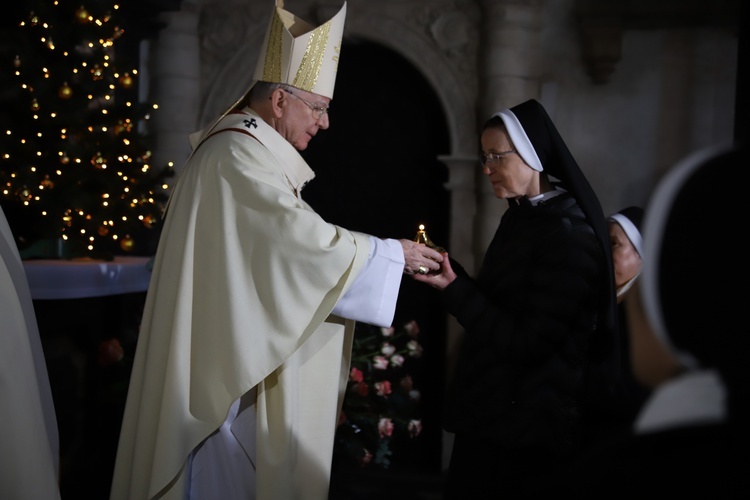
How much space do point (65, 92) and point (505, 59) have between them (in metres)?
2.69

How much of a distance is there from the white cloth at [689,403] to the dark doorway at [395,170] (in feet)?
15.1

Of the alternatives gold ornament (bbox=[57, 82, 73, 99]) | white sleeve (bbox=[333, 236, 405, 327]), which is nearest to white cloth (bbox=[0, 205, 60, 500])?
white sleeve (bbox=[333, 236, 405, 327])

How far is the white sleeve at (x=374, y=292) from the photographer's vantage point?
2.62 m

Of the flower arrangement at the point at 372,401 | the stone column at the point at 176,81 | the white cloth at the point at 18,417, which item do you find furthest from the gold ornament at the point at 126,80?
the white cloth at the point at 18,417

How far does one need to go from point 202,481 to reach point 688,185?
2.14 metres

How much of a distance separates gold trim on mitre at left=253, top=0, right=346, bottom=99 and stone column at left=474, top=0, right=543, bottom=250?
2321 mm

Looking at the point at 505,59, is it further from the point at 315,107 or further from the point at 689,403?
the point at 689,403

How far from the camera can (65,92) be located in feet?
15.7

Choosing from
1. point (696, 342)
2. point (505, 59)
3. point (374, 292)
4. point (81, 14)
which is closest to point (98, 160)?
point (81, 14)

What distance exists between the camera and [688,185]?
0.95 metres

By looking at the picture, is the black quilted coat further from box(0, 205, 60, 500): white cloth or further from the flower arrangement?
the flower arrangement

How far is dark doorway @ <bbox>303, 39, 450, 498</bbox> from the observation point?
5.60 meters

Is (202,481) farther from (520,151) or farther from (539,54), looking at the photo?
(539,54)

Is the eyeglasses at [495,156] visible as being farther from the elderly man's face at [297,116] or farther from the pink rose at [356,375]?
the pink rose at [356,375]
